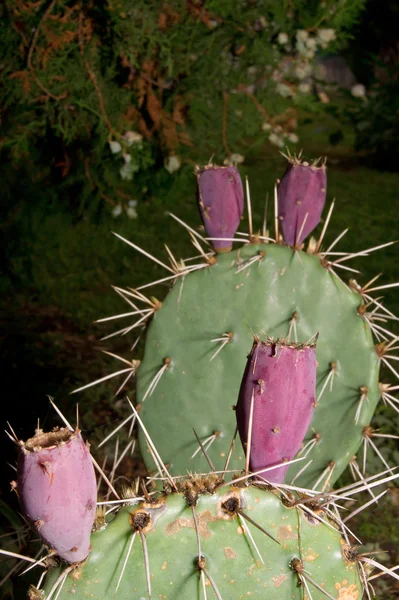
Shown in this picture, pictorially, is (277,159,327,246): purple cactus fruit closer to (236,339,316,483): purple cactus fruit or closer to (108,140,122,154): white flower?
(236,339,316,483): purple cactus fruit

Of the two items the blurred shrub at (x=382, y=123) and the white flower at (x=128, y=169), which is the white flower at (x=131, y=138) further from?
the blurred shrub at (x=382, y=123)

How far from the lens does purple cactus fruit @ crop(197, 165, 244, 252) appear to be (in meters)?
1.36

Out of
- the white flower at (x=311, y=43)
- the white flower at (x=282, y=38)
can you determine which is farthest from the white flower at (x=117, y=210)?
the white flower at (x=311, y=43)

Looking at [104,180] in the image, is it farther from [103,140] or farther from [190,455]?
[190,455]

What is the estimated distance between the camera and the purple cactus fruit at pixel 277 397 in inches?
34.4

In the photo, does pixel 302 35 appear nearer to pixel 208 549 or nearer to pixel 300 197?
pixel 300 197

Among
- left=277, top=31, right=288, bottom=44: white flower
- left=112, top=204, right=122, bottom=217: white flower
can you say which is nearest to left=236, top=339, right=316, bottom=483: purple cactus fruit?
left=112, top=204, right=122, bottom=217: white flower

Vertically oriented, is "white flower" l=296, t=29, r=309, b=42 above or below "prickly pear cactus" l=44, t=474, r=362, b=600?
below

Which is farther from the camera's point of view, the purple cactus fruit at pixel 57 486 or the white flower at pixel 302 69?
the white flower at pixel 302 69

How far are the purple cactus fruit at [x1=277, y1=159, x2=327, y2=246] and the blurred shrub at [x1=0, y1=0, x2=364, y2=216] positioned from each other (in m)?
1.98

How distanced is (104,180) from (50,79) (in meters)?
0.57

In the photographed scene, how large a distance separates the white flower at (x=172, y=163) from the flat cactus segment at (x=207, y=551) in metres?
2.73

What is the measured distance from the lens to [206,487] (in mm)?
850

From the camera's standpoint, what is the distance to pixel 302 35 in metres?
3.88
